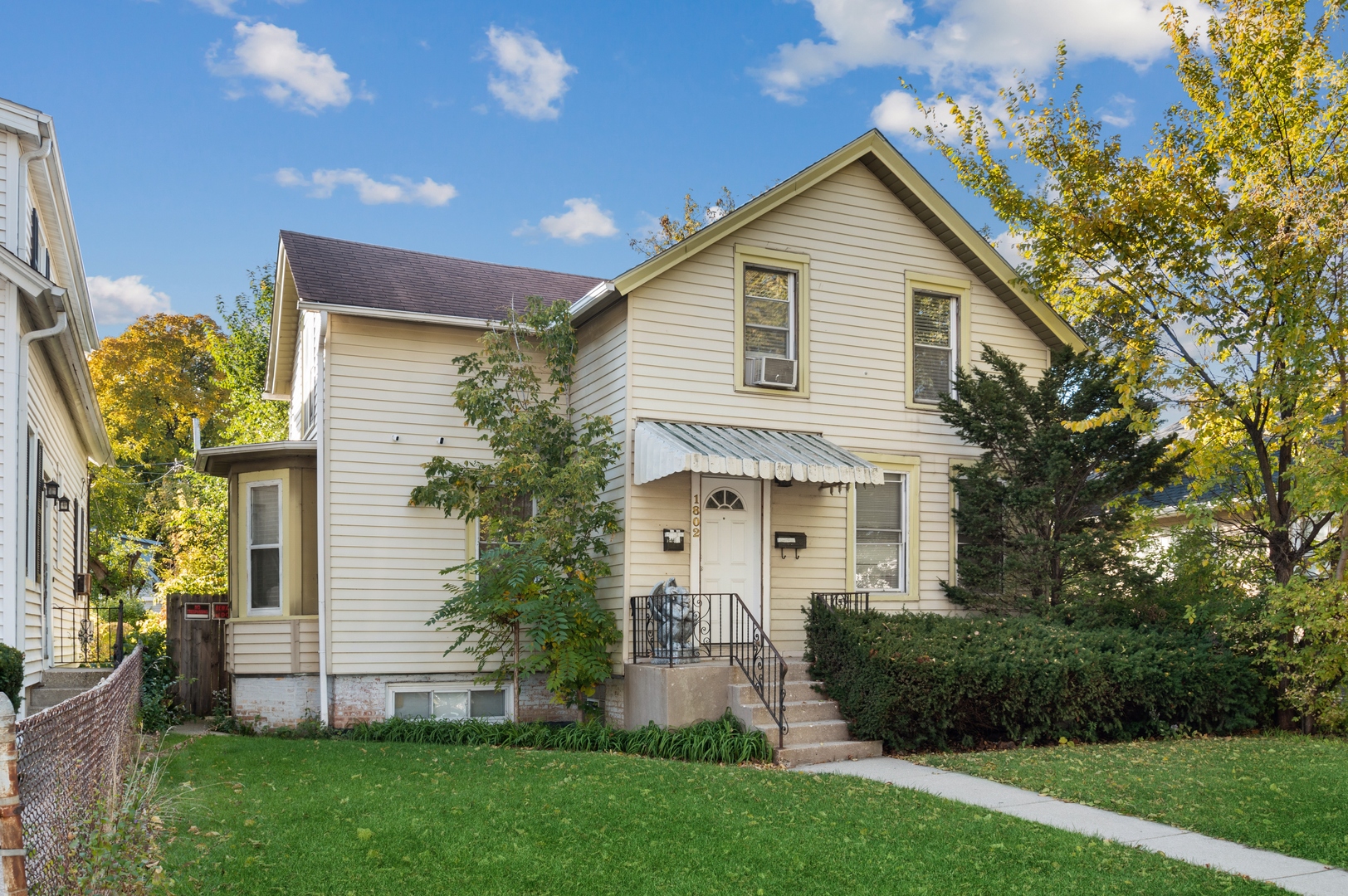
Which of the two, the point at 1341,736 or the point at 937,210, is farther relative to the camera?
the point at 937,210

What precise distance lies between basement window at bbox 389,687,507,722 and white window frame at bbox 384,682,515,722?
0.4 inches

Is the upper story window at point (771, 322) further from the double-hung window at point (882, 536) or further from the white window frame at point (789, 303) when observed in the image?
the double-hung window at point (882, 536)

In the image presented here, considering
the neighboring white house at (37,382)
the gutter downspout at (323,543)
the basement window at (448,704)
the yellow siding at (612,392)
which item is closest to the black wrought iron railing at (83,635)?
the neighboring white house at (37,382)

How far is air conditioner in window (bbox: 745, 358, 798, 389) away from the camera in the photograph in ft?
43.5

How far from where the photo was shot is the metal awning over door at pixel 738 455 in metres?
11.4

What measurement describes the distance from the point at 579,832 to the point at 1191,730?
8.00 m

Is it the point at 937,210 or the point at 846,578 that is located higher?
the point at 937,210

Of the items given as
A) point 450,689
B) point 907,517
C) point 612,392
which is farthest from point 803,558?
point 450,689

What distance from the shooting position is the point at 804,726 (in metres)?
11.2

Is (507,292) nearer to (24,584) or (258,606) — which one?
(258,606)

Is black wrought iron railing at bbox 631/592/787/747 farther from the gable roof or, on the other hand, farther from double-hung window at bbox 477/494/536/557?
the gable roof

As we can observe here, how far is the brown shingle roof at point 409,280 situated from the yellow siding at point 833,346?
2911 millimetres

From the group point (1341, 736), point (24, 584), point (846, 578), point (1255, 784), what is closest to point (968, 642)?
point (846, 578)

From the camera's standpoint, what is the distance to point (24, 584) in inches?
402
